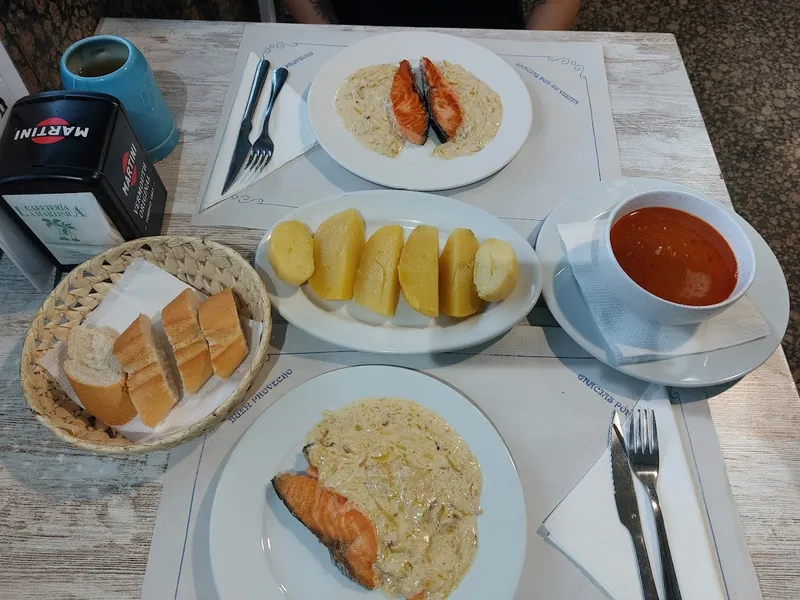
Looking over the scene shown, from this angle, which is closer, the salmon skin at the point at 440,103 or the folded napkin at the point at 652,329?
the folded napkin at the point at 652,329

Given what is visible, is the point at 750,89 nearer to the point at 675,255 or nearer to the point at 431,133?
the point at 431,133

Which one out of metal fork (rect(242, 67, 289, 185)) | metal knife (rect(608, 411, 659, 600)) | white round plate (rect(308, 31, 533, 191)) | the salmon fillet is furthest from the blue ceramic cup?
metal knife (rect(608, 411, 659, 600))

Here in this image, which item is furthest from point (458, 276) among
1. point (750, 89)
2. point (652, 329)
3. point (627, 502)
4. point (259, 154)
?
point (750, 89)

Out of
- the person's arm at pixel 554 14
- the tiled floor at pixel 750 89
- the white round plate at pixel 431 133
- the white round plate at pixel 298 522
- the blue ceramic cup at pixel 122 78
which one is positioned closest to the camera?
the white round plate at pixel 298 522

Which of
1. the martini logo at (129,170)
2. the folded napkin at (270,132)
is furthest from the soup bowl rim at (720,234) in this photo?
the martini logo at (129,170)

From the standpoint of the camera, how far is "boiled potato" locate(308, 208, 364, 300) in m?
0.98

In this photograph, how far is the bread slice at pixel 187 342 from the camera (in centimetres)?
89

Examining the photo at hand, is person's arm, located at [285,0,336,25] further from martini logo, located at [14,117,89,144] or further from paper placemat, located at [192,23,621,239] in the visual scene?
martini logo, located at [14,117,89,144]

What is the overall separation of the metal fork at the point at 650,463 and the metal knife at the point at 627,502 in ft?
0.04

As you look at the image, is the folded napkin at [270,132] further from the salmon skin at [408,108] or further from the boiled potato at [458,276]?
the boiled potato at [458,276]

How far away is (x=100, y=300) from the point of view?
0.98m

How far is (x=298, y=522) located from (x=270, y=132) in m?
0.85

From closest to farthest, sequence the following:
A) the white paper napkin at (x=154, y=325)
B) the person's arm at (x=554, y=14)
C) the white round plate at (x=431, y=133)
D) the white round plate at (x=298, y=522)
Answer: the white round plate at (x=298, y=522)
the white paper napkin at (x=154, y=325)
the white round plate at (x=431, y=133)
the person's arm at (x=554, y=14)

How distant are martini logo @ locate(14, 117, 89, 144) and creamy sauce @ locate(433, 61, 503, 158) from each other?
0.67 metres
